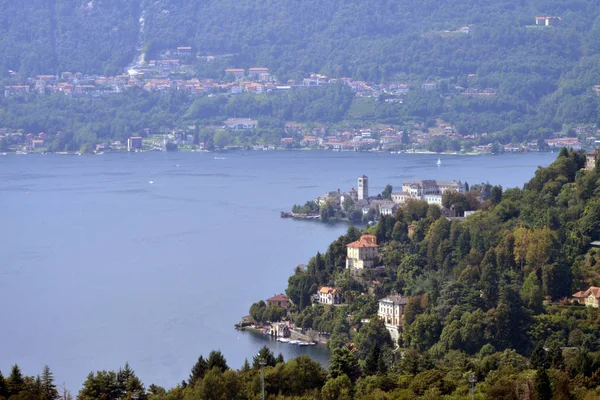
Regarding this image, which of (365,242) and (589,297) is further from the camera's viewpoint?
(365,242)

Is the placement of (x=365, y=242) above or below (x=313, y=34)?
below

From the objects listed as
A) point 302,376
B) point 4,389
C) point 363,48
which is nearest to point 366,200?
point 302,376

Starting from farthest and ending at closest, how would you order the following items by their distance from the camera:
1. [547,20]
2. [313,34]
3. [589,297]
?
[313,34] → [547,20] → [589,297]

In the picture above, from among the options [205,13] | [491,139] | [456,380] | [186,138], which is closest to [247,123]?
[186,138]

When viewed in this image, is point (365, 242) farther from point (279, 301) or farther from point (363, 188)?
point (363, 188)

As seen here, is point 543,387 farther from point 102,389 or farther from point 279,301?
point 279,301

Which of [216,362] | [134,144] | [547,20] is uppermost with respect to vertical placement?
[547,20]

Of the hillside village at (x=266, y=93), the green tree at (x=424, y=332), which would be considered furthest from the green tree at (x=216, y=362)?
the hillside village at (x=266, y=93)

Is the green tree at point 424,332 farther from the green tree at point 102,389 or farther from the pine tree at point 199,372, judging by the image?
the green tree at point 102,389

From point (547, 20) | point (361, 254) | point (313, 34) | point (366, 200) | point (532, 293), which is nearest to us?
point (532, 293)
